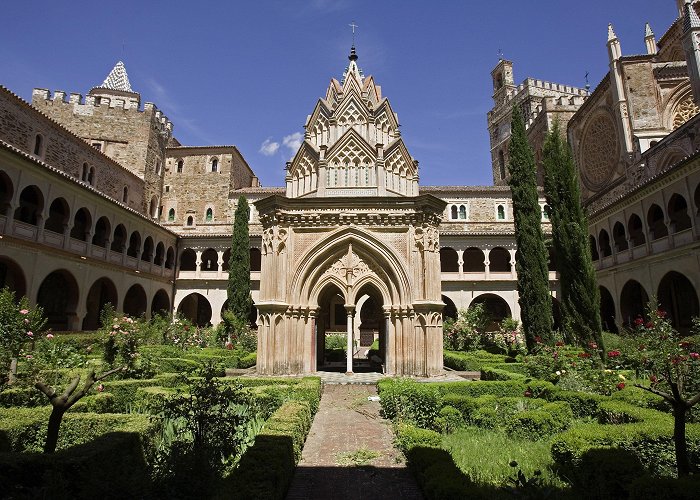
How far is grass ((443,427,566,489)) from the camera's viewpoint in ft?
19.7

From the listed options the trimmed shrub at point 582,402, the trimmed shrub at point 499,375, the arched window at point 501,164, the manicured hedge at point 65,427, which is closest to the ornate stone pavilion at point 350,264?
the trimmed shrub at point 499,375

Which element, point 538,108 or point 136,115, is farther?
point 538,108

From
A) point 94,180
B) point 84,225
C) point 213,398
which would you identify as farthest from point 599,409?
point 94,180

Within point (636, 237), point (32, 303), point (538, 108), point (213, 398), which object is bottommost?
point (213, 398)

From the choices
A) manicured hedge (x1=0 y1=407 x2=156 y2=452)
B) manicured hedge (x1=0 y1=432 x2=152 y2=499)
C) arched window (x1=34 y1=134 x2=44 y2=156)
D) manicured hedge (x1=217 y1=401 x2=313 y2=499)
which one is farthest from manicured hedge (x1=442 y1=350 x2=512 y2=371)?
arched window (x1=34 y1=134 x2=44 y2=156)

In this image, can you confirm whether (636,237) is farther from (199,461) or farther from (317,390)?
(199,461)

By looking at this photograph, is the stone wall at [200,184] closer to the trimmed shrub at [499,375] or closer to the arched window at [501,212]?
the arched window at [501,212]

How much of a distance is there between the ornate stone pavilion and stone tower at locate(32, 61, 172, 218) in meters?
25.2

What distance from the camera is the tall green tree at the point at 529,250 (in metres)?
18.4

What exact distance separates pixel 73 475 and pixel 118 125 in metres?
36.8

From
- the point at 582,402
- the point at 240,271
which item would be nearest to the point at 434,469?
the point at 582,402

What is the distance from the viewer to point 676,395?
17.5 ft

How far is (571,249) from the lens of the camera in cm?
1697

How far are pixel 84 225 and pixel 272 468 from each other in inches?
1029
